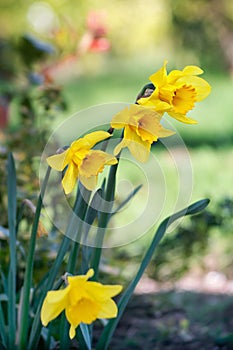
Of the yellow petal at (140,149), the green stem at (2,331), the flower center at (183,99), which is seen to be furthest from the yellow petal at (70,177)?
the green stem at (2,331)

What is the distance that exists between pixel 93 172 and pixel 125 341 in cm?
101

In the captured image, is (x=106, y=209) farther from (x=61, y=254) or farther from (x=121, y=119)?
(x=121, y=119)

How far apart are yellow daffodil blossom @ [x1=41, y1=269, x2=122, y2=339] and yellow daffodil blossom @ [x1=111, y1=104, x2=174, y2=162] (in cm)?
23

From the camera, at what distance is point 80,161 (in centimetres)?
131

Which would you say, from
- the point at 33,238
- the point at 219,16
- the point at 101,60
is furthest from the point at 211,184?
the point at 101,60

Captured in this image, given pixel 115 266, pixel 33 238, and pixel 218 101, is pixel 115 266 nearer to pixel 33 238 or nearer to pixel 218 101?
pixel 33 238

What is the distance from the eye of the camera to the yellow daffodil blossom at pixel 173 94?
1.34 metres

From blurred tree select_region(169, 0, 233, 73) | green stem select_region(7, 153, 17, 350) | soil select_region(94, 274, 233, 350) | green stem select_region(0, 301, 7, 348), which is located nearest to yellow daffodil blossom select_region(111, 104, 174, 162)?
green stem select_region(7, 153, 17, 350)

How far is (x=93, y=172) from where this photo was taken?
1.31m

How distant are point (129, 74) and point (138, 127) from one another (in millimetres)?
8351

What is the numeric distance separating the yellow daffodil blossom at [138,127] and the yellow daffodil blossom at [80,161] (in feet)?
0.10

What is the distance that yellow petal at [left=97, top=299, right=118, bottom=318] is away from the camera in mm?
1262

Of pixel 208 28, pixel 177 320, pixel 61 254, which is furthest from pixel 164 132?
pixel 208 28

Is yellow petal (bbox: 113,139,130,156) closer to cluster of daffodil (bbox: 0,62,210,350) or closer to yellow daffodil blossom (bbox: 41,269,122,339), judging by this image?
cluster of daffodil (bbox: 0,62,210,350)
